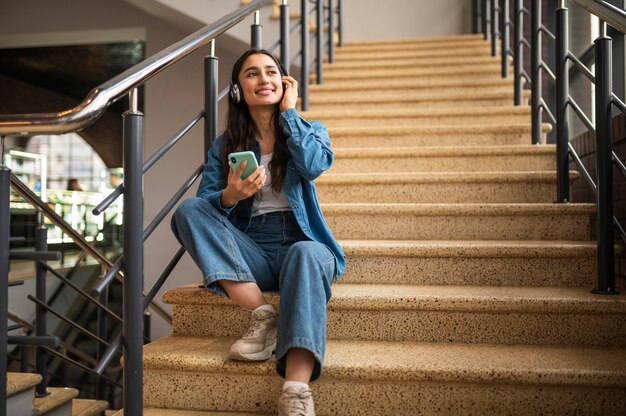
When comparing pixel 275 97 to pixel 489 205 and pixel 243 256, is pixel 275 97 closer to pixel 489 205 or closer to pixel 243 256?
pixel 243 256

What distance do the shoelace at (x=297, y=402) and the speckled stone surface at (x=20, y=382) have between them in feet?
4.37

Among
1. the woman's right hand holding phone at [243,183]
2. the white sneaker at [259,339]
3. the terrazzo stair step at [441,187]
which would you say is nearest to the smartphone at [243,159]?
the woman's right hand holding phone at [243,183]

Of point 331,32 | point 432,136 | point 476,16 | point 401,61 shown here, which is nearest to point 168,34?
point 331,32

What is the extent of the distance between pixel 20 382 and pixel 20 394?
58 mm

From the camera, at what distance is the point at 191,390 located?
1.52 meters

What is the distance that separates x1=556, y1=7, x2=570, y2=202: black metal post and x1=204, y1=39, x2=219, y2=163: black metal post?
4.18ft

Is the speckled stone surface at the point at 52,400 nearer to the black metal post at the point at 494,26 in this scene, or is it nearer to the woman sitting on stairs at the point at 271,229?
the woman sitting on stairs at the point at 271,229

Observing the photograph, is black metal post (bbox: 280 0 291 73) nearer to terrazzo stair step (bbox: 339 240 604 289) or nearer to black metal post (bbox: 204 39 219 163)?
black metal post (bbox: 204 39 219 163)

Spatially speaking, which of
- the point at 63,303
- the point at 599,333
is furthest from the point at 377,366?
the point at 63,303

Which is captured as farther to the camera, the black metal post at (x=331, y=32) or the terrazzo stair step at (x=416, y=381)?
the black metal post at (x=331, y=32)

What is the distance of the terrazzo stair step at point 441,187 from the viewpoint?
2285mm

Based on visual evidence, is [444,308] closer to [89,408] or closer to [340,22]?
[89,408]

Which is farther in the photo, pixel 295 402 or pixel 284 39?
pixel 284 39

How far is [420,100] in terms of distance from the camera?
3367 millimetres
